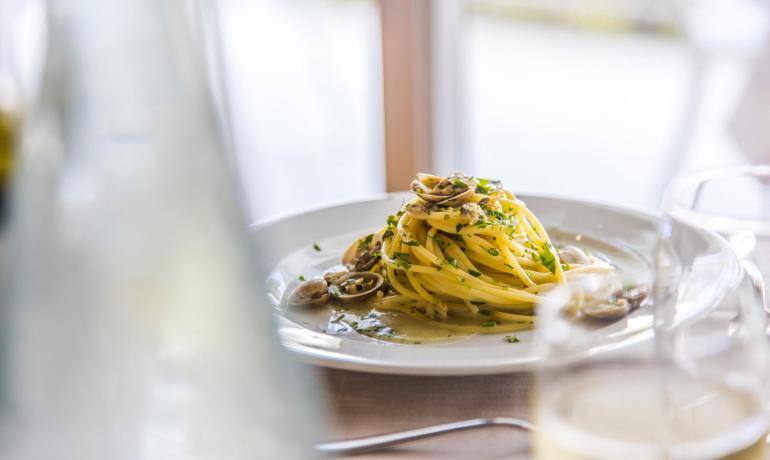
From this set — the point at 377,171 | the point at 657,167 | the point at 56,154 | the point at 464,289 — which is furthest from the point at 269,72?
the point at 56,154

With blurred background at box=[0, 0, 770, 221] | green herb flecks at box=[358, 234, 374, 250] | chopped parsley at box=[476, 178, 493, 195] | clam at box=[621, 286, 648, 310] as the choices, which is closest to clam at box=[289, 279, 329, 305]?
green herb flecks at box=[358, 234, 374, 250]

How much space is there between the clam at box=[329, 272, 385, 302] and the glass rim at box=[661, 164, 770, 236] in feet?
1.45

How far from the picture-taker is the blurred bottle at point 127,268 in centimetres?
45

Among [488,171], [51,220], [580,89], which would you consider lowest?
[488,171]

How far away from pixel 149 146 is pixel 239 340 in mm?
111

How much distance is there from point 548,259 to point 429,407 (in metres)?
0.42

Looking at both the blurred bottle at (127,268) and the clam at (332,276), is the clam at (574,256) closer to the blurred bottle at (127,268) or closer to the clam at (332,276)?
the clam at (332,276)

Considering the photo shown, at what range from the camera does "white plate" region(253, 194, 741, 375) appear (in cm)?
64

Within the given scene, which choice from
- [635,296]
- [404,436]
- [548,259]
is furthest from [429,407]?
[548,259]

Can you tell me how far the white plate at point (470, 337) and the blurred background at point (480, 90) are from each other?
6.18ft

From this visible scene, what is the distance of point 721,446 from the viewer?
0.55m

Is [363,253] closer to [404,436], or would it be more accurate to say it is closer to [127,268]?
[404,436]

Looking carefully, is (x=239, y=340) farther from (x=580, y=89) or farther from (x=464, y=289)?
(x=580, y=89)

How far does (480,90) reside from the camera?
489 cm
